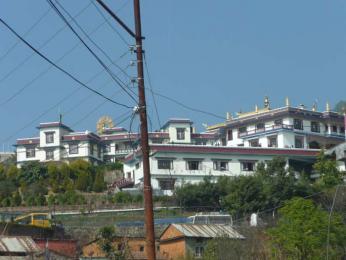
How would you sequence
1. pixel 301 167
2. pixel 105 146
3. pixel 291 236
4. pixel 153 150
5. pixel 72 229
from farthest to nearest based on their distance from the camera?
pixel 105 146 → pixel 301 167 → pixel 153 150 → pixel 72 229 → pixel 291 236

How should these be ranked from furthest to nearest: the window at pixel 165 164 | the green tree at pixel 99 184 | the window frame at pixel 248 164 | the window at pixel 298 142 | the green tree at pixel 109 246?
the window at pixel 298 142 < the window frame at pixel 248 164 < the green tree at pixel 99 184 < the window at pixel 165 164 < the green tree at pixel 109 246

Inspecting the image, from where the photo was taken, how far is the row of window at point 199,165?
66.7 metres

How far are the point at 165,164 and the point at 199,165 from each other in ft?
10.4

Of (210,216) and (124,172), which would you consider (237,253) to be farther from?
(124,172)

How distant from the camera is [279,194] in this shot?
54000 mm

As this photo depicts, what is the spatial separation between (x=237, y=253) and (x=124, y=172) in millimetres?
39712

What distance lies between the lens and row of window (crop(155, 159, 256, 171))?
66688mm

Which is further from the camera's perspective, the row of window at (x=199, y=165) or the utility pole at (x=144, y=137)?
the row of window at (x=199, y=165)

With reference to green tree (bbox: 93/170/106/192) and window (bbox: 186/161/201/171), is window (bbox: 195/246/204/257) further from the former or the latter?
green tree (bbox: 93/170/106/192)

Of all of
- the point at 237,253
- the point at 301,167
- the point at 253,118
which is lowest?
the point at 237,253

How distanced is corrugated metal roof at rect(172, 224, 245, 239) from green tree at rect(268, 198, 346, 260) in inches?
118

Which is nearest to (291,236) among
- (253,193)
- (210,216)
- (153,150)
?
(210,216)

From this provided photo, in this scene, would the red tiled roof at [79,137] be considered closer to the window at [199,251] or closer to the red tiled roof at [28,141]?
the red tiled roof at [28,141]

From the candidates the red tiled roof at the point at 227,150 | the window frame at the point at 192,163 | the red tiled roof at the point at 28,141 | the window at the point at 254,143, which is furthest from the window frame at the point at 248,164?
the red tiled roof at the point at 28,141
